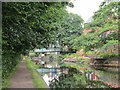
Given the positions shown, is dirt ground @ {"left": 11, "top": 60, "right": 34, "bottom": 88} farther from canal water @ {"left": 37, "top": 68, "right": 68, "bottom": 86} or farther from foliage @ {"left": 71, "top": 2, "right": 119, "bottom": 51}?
foliage @ {"left": 71, "top": 2, "right": 119, "bottom": 51}

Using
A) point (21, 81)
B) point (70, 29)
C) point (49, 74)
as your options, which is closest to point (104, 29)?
point (49, 74)

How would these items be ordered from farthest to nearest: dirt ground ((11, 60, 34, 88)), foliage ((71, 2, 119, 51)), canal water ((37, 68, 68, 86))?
foliage ((71, 2, 119, 51))
canal water ((37, 68, 68, 86))
dirt ground ((11, 60, 34, 88))

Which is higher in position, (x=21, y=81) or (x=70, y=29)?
(x=70, y=29)

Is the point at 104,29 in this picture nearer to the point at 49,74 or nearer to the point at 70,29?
the point at 49,74

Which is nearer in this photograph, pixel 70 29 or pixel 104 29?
pixel 104 29

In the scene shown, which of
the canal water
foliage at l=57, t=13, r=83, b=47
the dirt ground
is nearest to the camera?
the dirt ground

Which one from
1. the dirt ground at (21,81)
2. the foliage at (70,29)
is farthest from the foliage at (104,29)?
the foliage at (70,29)

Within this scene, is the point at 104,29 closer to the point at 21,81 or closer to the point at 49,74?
the point at 49,74

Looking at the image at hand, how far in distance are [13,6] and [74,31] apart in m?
42.3

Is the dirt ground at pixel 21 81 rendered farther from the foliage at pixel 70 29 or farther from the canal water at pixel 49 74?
the foliage at pixel 70 29

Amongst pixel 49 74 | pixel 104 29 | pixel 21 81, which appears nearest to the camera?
pixel 21 81

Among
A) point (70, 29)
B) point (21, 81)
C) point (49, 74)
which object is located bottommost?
point (49, 74)

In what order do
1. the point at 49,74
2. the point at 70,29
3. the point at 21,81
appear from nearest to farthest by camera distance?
1. the point at 21,81
2. the point at 49,74
3. the point at 70,29

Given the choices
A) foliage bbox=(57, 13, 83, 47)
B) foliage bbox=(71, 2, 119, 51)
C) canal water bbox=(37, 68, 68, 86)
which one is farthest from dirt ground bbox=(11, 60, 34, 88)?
foliage bbox=(57, 13, 83, 47)
